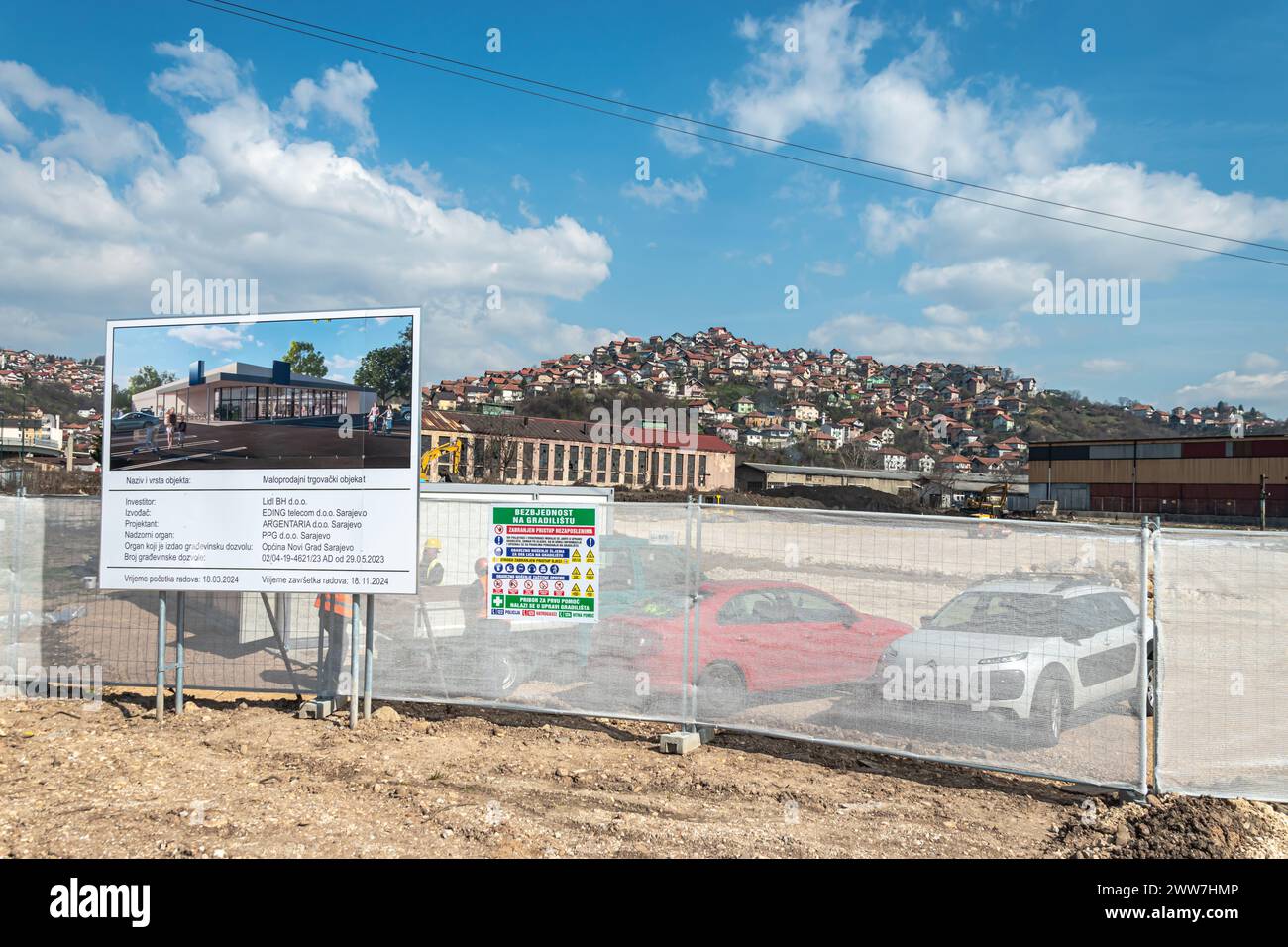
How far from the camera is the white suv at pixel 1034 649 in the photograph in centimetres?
653

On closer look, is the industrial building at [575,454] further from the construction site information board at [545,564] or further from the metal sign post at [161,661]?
the construction site information board at [545,564]

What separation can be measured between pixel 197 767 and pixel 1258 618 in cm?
799

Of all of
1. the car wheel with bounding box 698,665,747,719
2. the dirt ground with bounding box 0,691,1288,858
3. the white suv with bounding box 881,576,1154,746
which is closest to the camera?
the dirt ground with bounding box 0,691,1288,858

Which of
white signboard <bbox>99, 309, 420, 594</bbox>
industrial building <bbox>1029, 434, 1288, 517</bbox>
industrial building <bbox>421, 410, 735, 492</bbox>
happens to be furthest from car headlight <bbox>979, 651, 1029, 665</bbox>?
industrial building <bbox>1029, 434, 1288, 517</bbox>

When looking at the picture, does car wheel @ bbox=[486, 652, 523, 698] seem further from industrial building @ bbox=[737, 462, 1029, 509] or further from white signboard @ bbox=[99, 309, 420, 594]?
industrial building @ bbox=[737, 462, 1029, 509]

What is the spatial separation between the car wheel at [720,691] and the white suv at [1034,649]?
1318 mm

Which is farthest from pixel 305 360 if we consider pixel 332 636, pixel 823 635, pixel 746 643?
pixel 823 635

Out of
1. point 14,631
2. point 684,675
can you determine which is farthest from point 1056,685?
point 14,631

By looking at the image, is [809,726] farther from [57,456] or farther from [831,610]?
[57,456]

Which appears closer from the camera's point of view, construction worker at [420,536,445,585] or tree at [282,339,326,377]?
tree at [282,339,326,377]

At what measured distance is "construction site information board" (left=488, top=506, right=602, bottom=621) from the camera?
27.0ft

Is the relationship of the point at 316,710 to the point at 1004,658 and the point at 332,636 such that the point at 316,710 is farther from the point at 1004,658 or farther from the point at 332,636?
the point at 1004,658

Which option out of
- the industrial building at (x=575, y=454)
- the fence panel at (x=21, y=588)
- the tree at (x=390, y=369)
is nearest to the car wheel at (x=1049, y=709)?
the tree at (x=390, y=369)

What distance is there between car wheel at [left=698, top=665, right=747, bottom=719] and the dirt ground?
35 centimetres
